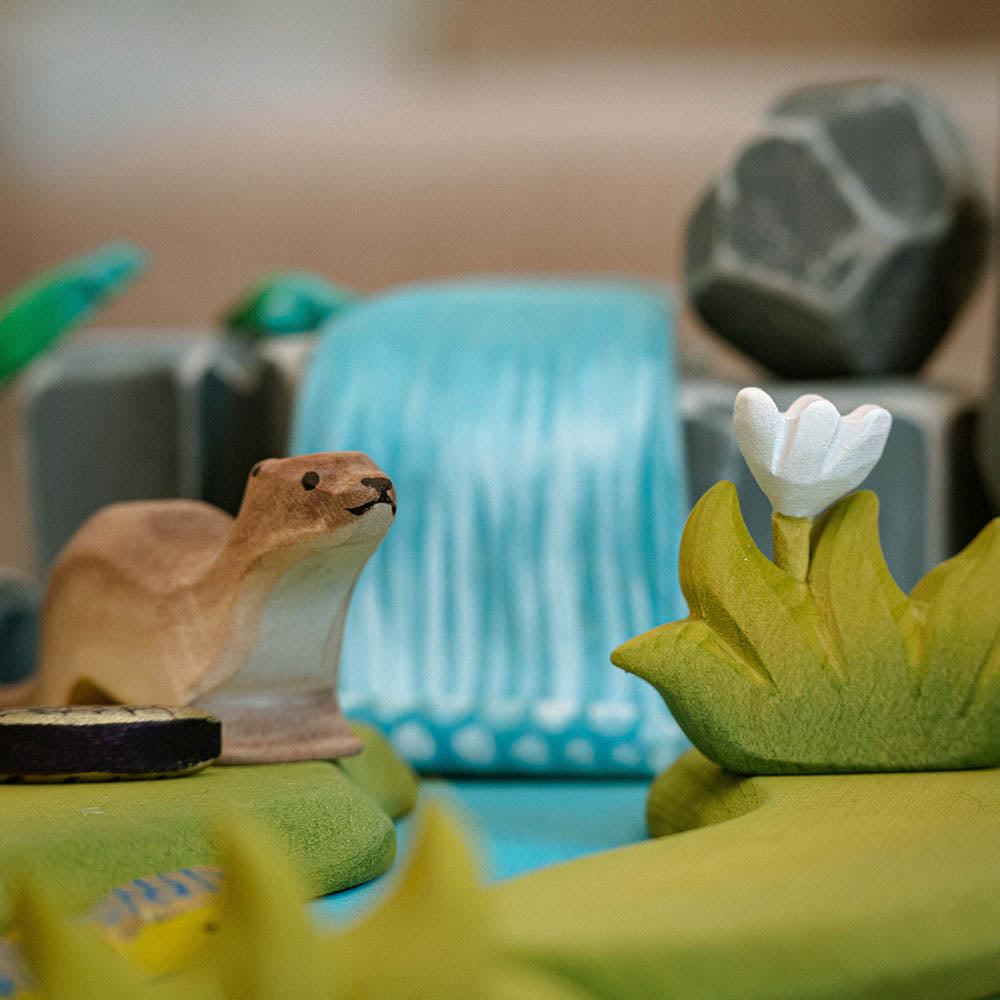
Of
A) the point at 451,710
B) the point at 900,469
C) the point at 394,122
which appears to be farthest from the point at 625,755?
the point at 394,122

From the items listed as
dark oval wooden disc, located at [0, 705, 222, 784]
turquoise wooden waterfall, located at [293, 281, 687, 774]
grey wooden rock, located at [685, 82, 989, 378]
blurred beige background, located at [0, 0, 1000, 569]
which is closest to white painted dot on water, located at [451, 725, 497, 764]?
turquoise wooden waterfall, located at [293, 281, 687, 774]

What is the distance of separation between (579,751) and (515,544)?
182 mm

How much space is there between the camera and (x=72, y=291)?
1.18 meters

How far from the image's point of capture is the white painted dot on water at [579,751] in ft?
3.13

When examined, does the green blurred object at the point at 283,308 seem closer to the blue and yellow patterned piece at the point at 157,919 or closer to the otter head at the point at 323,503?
the otter head at the point at 323,503

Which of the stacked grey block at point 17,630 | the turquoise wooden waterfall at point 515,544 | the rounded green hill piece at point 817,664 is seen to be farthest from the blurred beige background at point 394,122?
the rounded green hill piece at point 817,664

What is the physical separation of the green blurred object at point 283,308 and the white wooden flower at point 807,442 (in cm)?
81

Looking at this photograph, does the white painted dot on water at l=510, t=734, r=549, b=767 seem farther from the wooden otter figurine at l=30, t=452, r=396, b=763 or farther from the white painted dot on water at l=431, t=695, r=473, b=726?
the wooden otter figurine at l=30, t=452, r=396, b=763

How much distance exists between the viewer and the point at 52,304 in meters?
1.17

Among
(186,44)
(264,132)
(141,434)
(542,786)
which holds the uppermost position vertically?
(186,44)

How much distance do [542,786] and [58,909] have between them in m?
0.62

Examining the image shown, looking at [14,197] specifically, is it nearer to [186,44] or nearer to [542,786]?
[186,44]

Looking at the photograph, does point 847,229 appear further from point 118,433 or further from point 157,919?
point 157,919

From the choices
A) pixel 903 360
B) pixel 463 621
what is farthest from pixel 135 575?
pixel 903 360
